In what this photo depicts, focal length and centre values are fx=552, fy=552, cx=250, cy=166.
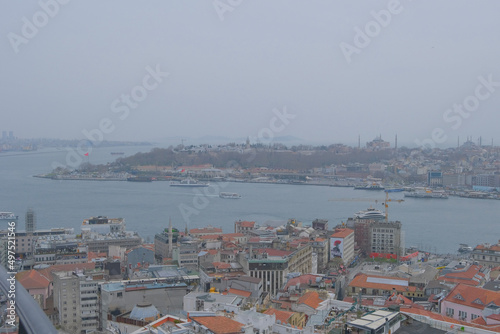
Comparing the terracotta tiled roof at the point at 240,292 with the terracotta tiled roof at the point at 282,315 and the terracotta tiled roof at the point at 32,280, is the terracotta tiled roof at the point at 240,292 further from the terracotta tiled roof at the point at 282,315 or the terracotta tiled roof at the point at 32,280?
the terracotta tiled roof at the point at 32,280

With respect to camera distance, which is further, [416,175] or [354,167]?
[354,167]

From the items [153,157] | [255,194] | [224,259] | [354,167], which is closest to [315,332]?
[224,259]

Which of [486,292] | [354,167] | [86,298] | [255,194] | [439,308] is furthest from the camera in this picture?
[354,167]

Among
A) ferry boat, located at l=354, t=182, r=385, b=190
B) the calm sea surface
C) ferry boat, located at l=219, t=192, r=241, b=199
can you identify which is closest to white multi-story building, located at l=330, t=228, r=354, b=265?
the calm sea surface

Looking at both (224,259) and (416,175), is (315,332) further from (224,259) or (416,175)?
(416,175)

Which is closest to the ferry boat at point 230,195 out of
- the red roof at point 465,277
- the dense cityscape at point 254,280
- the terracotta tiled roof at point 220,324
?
the dense cityscape at point 254,280

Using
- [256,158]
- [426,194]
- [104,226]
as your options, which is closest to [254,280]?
[104,226]

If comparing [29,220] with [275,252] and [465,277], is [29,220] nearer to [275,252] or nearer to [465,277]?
[275,252]
